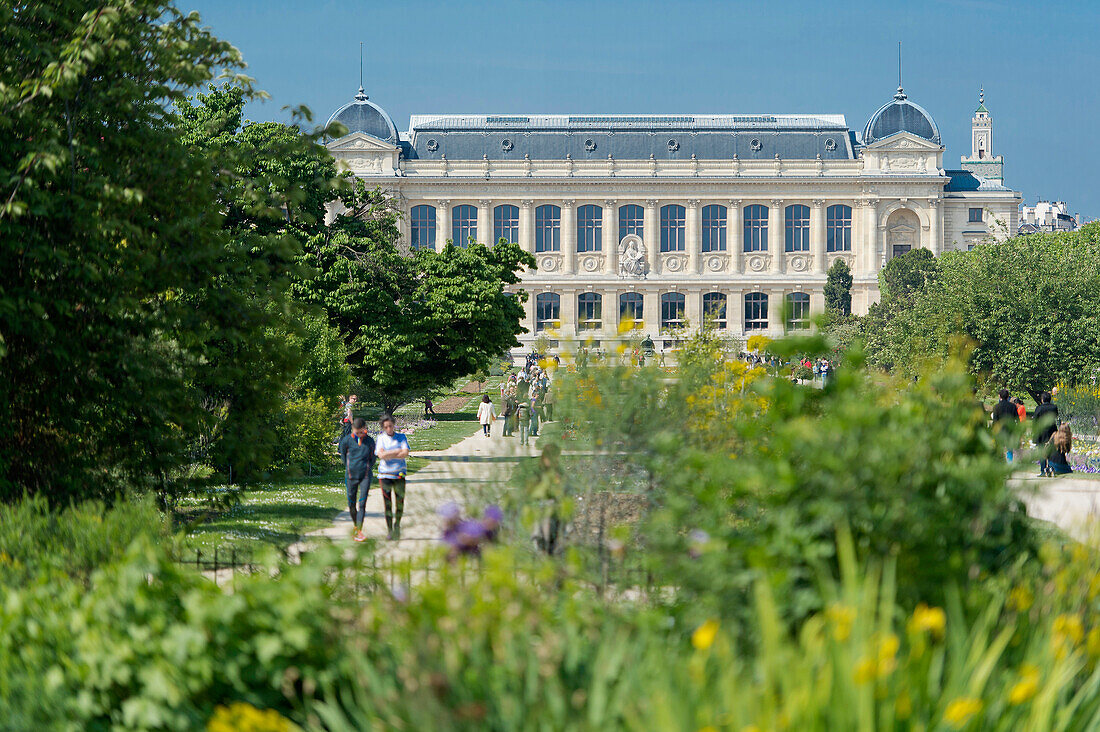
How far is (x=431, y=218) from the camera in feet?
264

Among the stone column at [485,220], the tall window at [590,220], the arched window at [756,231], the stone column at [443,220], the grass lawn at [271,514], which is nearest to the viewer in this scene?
the grass lawn at [271,514]

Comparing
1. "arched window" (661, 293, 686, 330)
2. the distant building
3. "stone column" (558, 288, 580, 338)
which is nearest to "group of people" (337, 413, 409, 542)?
"stone column" (558, 288, 580, 338)

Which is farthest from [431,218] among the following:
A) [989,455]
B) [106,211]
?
[989,455]

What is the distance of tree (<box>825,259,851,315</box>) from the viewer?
7512 cm

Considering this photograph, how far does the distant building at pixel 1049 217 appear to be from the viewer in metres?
164

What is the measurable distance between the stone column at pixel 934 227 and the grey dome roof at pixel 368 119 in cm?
3924

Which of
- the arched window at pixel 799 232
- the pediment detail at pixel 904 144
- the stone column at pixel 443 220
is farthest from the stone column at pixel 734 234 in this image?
the stone column at pixel 443 220

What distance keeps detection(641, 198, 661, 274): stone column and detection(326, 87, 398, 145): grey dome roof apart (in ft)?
63.1

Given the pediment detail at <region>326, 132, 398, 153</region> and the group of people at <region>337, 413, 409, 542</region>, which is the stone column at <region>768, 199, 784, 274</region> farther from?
the group of people at <region>337, 413, 409, 542</region>

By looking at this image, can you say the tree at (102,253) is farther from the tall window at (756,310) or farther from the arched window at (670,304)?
the tall window at (756,310)

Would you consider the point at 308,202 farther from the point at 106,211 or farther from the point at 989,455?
the point at 989,455

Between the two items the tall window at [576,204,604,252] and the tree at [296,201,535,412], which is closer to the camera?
the tree at [296,201,535,412]

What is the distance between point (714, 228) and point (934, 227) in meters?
15.8

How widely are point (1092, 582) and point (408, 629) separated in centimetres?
310
